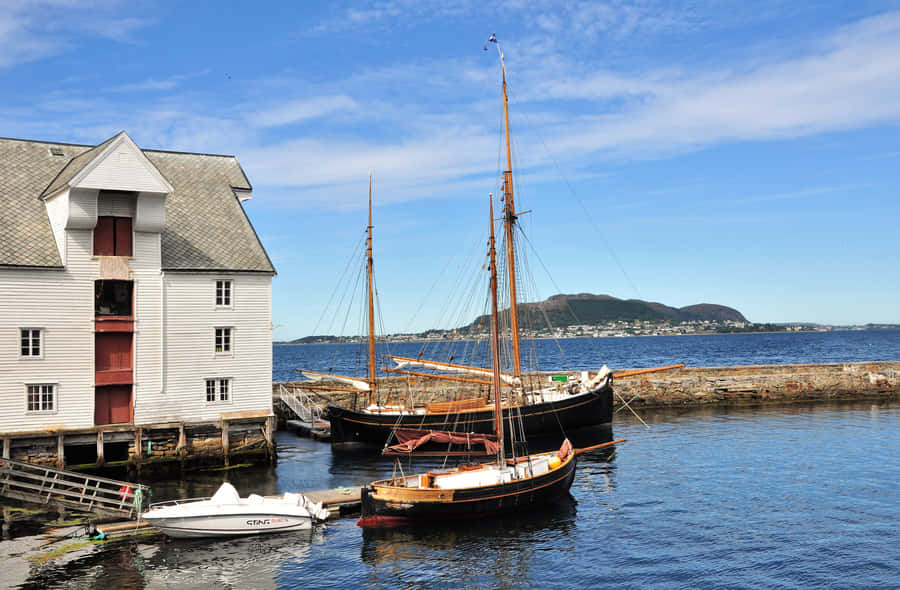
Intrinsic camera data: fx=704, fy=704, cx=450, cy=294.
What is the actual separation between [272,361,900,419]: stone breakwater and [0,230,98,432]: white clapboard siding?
30502 mm

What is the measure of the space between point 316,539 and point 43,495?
38.7ft

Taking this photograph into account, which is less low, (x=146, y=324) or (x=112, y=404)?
(x=146, y=324)

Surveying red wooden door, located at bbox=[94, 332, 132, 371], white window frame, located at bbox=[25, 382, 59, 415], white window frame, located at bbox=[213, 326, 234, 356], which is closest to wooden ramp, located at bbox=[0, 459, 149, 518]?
white window frame, located at bbox=[25, 382, 59, 415]

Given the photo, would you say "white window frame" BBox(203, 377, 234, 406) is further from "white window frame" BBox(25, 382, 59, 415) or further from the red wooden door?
"white window frame" BBox(25, 382, 59, 415)

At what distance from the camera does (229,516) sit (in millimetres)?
26578

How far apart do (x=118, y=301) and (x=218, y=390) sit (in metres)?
6.85

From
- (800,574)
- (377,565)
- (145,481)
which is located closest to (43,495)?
(145,481)

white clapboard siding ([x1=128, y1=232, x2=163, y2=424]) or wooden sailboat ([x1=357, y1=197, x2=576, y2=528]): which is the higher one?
white clapboard siding ([x1=128, y1=232, x2=163, y2=424])

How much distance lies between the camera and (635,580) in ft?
74.9

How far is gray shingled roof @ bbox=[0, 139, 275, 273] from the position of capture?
1382 inches

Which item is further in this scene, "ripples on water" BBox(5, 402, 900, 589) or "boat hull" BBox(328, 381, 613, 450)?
"boat hull" BBox(328, 381, 613, 450)

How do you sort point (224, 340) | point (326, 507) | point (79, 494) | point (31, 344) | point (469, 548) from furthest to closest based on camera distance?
point (224, 340) → point (31, 344) → point (326, 507) → point (79, 494) → point (469, 548)

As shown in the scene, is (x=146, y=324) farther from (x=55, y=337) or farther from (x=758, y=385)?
(x=758, y=385)

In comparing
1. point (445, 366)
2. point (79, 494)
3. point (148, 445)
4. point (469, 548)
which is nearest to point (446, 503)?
point (469, 548)
